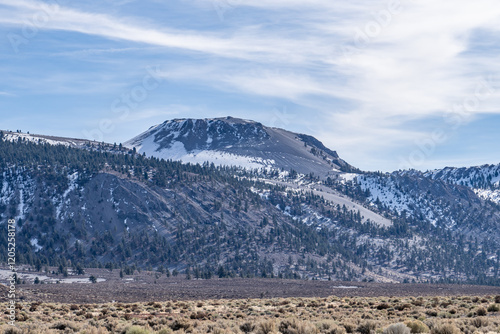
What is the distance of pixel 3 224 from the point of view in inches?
6845

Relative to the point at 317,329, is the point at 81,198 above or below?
above

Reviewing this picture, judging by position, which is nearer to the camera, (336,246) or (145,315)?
(145,315)

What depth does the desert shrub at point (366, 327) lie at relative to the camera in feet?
93.9

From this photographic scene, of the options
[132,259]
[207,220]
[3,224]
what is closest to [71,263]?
[132,259]

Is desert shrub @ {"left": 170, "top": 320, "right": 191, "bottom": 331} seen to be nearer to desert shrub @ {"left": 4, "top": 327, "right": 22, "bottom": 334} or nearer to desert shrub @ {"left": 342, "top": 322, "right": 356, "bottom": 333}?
desert shrub @ {"left": 4, "top": 327, "right": 22, "bottom": 334}

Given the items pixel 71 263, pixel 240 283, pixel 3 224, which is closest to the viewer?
pixel 240 283

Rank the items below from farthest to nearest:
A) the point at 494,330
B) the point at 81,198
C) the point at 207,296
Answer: the point at 81,198 < the point at 207,296 < the point at 494,330

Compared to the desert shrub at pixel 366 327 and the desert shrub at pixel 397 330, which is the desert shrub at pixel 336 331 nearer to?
the desert shrub at pixel 366 327

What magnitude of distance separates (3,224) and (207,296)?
11128 centimetres

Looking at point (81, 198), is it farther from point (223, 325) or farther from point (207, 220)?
point (223, 325)

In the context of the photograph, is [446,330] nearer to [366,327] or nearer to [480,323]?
[366,327]

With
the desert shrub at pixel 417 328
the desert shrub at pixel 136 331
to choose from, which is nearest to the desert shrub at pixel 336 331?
the desert shrub at pixel 417 328

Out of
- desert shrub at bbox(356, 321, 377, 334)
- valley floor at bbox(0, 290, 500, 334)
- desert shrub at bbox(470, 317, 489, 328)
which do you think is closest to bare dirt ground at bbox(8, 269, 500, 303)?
valley floor at bbox(0, 290, 500, 334)

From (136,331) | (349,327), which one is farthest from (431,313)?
(136,331)
